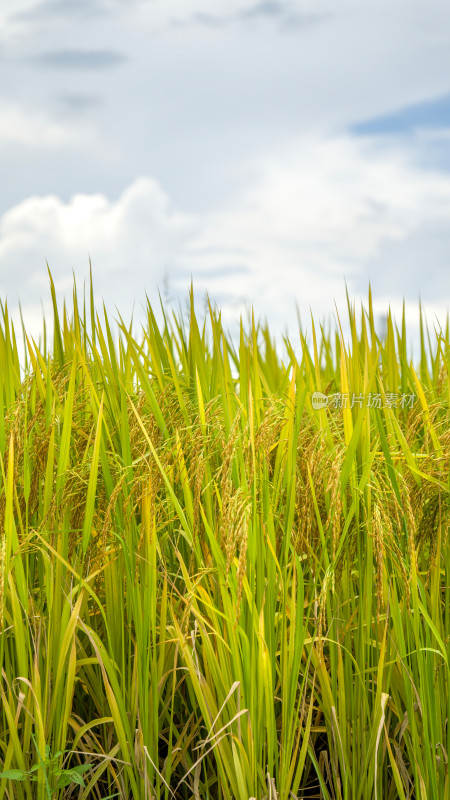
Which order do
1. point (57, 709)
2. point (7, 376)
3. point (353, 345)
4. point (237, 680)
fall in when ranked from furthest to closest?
1. point (7, 376)
2. point (353, 345)
3. point (57, 709)
4. point (237, 680)

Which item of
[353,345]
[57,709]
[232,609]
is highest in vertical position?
[353,345]

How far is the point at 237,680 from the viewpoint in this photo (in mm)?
1774

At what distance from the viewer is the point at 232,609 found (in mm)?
1786

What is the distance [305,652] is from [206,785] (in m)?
0.49

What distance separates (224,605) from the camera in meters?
1.78

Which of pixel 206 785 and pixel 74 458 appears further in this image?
pixel 74 458

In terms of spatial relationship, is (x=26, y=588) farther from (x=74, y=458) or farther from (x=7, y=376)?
(x=7, y=376)

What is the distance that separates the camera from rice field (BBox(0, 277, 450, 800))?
5.96 feet

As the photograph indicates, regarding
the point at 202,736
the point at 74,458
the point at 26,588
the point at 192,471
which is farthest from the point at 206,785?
the point at 74,458

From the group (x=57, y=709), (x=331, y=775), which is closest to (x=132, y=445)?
(x=57, y=709)

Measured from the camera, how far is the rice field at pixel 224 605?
5.96 ft

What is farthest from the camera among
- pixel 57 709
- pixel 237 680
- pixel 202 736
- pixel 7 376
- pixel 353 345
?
pixel 7 376

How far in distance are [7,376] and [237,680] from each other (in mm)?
1509

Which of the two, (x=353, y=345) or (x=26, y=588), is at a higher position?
(x=353, y=345)
